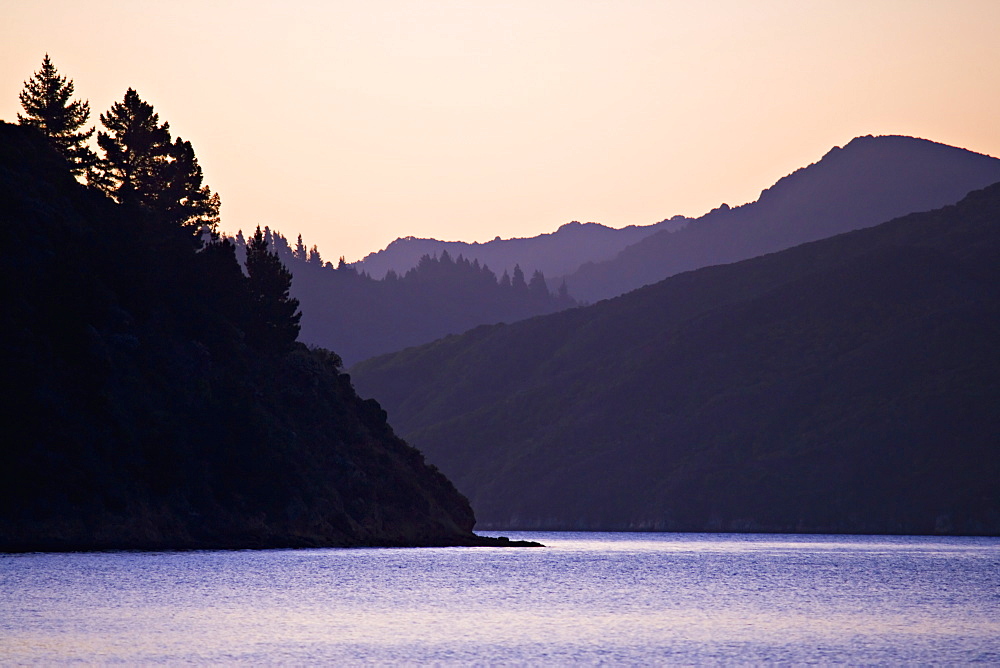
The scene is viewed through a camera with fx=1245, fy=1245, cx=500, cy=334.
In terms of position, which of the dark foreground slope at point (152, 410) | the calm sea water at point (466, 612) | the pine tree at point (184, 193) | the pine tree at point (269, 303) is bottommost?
the calm sea water at point (466, 612)

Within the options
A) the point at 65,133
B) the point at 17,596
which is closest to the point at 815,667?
the point at 17,596

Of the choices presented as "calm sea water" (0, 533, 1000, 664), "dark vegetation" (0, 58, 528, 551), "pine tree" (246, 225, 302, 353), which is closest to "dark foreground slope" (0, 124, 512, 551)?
"dark vegetation" (0, 58, 528, 551)

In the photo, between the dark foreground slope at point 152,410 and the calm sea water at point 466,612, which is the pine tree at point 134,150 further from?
the calm sea water at point 466,612

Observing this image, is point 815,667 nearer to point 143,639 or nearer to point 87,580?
point 143,639

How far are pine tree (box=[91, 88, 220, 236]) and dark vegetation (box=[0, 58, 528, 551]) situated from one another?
205mm

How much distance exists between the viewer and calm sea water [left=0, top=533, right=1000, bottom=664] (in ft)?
170

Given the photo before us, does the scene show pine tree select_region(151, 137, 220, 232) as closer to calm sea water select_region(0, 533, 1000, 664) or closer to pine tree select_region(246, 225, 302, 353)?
pine tree select_region(246, 225, 302, 353)

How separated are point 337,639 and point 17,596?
939 inches

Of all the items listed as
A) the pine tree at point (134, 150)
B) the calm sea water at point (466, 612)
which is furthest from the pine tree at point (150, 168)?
the calm sea water at point (466, 612)

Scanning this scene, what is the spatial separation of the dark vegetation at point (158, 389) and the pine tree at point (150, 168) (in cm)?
21

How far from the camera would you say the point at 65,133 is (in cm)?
14400

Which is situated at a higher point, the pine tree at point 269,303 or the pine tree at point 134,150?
the pine tree at point 134,150

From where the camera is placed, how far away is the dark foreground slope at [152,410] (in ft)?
350

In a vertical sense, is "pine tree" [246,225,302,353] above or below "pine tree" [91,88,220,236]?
below
